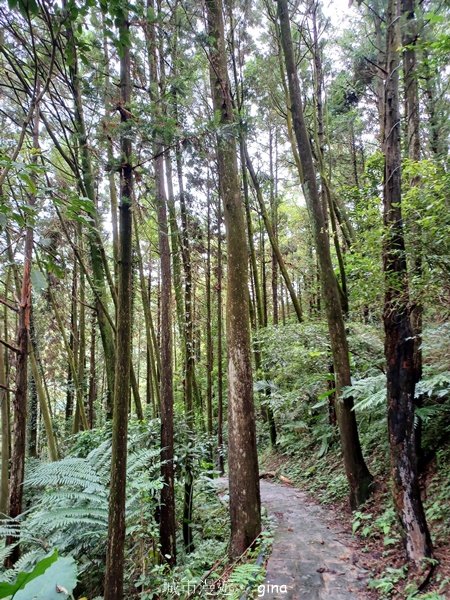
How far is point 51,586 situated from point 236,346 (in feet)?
11.5

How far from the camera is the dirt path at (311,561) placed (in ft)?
10.4

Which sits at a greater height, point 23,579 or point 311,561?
point 23,579

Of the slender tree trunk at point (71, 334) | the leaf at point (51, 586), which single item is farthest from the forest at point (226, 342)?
the slender tree trunk at point (71, 334)

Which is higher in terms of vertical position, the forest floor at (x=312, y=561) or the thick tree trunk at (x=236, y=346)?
the thick tree trunk at (x=236, y=346)

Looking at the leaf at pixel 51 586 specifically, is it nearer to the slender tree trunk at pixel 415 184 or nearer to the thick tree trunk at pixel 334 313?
the slender tree trunk at pixel 415 184

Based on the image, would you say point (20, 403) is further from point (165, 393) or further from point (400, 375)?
point (400, 375)

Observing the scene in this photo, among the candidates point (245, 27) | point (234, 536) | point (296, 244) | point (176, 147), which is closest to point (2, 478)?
point (234, 536)

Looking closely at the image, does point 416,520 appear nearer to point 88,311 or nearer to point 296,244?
point 88,311

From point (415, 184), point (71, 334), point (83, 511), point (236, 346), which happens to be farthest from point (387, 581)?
point (71, 334)

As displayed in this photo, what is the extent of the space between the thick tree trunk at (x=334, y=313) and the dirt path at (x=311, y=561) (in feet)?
2.23

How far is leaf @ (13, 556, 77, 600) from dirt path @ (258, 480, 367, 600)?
10.0 feet

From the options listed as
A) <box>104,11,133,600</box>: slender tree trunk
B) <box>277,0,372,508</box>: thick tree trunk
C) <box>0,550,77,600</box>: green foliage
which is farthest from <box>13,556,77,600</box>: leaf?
<box>277,0,372,508</box>: thick tree trunk

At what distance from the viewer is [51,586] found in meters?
0.81

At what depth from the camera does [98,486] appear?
3.78m
